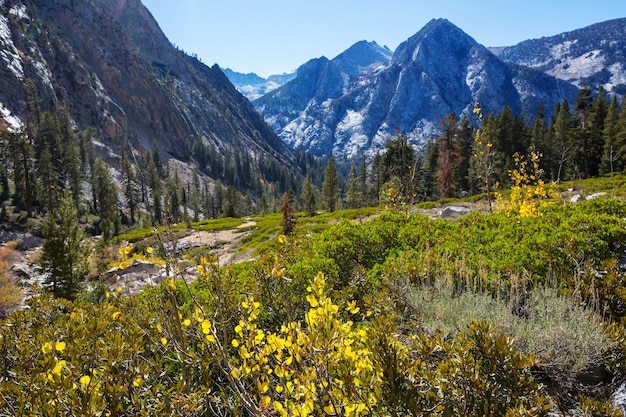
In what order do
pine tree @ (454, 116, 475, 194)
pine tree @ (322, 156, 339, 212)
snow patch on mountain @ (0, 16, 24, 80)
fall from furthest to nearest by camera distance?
snow patch on mountain @ (0, 16, 24, 80)
pine tree @ (322, 156, 339, 212)
pine tree @ (454, 116, 475, 194)

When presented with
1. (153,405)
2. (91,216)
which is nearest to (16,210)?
(91,216)

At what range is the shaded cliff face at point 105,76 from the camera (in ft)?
312

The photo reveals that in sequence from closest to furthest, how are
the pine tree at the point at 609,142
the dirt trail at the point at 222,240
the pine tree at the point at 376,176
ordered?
the dirt trail at the point at 222,240 → the pine tree at the point at 609,142 → the pine tree at the point at 376,176

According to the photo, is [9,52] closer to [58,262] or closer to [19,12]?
[19,12]

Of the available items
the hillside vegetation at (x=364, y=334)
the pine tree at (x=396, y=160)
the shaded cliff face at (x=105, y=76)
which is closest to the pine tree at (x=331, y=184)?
the pine tree at (x=396, y=160)

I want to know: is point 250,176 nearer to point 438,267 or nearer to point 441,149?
point 441,149

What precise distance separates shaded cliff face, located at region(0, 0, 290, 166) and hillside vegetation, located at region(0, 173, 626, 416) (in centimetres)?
9365

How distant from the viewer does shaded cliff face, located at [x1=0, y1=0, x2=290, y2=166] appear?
95125 mm

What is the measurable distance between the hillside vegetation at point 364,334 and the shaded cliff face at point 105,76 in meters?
93.6

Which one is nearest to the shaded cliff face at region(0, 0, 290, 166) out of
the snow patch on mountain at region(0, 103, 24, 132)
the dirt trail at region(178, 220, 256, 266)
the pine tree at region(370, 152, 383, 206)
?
the snow patch on mountain at region(0, 103, 24, 132)

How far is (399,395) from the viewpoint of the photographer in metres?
2.46

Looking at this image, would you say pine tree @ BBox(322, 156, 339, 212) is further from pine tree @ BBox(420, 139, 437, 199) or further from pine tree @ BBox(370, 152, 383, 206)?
pine tree @ BBox(420, 139, 437, 199)

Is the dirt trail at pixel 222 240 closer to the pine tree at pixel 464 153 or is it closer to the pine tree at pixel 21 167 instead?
the pine tree at pixel 21 167

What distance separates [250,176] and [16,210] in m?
99.8
